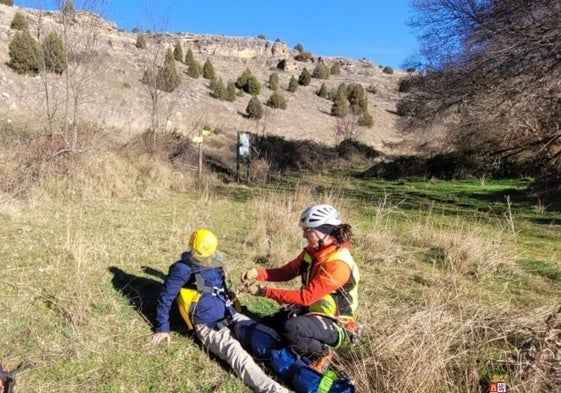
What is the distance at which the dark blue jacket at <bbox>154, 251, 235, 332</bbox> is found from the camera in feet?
11.5

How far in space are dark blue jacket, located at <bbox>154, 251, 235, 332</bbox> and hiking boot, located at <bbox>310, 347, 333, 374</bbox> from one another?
80cm

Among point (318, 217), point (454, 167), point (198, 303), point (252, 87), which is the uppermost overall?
point (252, 87)

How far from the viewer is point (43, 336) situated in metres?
3.38

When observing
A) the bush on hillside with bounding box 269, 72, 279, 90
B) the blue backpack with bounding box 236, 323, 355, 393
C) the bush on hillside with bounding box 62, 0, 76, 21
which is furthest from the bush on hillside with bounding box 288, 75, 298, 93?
the blue backpack with bounding box 236, 323, 355, 393

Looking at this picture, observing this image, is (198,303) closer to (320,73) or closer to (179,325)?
(179,325)

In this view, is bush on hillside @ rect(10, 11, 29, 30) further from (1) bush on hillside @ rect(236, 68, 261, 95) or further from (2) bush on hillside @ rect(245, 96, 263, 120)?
(1) bush on hillside @ rect(236, 68, 261, 95)

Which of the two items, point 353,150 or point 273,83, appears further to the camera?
point 273,83

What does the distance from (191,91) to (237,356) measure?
3221cm

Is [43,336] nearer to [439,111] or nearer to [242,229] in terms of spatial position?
[242,229]

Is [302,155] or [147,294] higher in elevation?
[302,155]

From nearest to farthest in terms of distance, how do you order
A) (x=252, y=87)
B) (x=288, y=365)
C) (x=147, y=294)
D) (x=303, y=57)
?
(x=288, y=365) → (x=147, y=294) → (x=252, y=87) → (x=303, y=57)

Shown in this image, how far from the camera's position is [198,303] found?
3.53 m

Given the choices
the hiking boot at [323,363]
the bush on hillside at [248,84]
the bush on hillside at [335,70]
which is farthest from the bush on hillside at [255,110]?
the hiking boot at [323,363]

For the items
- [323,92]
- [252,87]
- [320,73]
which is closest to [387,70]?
[320,73]
